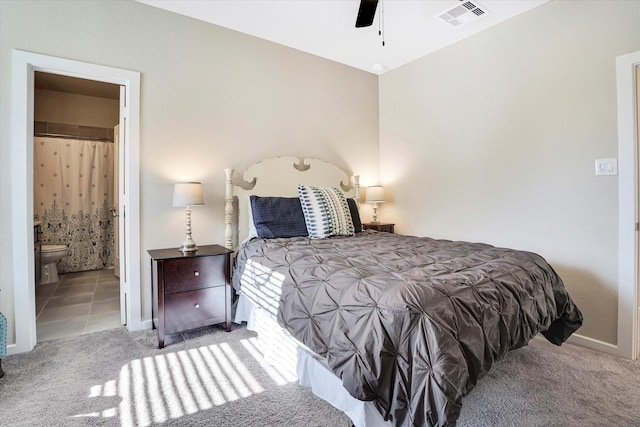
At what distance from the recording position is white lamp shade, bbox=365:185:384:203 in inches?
151

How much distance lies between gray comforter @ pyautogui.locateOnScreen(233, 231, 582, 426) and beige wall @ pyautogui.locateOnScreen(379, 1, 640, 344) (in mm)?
682

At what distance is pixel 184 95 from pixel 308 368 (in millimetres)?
2453

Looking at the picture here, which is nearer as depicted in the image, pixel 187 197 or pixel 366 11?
pixel 366 11

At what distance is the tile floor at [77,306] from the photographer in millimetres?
2634

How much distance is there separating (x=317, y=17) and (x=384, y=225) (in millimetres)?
2220

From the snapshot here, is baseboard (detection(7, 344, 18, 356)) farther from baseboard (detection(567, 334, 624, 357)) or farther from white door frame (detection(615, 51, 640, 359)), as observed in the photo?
Answer: white door frame (detection(615, 51, 640, 359))

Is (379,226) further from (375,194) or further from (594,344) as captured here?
(594,344)

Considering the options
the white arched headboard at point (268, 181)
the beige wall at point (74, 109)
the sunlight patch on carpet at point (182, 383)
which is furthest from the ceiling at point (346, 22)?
the beige wall at point (74, 109)

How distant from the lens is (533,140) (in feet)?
8.97

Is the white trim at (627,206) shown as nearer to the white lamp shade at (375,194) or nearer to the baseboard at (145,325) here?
the white lamp shade at (375,194)

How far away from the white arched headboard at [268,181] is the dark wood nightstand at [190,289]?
16.2 inches

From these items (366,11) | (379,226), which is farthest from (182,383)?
(366,11)

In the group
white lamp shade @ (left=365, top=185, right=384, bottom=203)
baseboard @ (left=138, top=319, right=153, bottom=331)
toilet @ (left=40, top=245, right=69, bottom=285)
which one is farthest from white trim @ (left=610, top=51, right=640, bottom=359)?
toilet @ (left=40, top=245, right=69, bottom=285)

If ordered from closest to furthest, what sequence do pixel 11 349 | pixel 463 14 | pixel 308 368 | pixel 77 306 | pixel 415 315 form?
pixel 415 315 < pixel 308 368 < pixel 11 349 < pixel 463 14 < pixel 77 306
